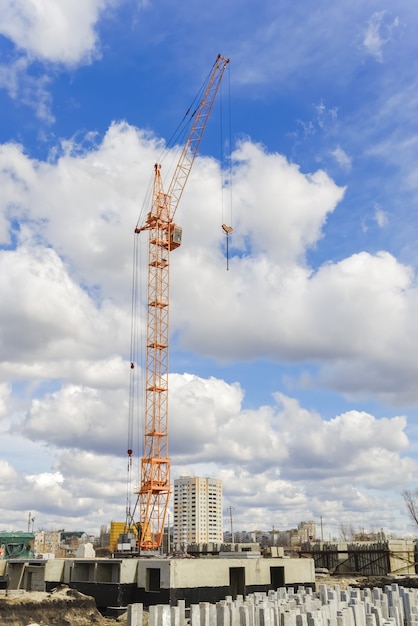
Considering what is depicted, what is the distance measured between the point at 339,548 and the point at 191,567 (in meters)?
36.6

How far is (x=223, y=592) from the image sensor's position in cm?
3294

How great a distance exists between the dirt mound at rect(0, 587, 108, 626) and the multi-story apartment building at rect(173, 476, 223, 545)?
5650 inches

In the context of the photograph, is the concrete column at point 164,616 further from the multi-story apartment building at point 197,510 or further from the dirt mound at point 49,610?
the multi-story apartment building at point 197,510

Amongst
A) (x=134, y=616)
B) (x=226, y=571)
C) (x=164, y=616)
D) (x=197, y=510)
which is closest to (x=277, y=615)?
(x=164, y=616)

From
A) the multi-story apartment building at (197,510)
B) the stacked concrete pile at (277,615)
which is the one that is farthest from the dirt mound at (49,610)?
the multi-story apartment building at (197,510)

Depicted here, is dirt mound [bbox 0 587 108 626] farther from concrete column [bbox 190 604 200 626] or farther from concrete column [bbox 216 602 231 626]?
concrete column [bbox 190 604 200 626]

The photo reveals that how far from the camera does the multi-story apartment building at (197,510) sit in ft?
572

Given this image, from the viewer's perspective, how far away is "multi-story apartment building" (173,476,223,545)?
17425cm

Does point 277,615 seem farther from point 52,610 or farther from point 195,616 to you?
point 52,610

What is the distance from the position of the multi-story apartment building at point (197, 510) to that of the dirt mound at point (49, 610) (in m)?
144

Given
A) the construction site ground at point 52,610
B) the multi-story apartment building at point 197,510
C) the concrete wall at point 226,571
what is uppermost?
the multi-story apartment building at point 197,510

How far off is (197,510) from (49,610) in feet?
494

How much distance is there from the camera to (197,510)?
176 metres

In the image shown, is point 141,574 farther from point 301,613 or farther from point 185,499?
point 185,499
